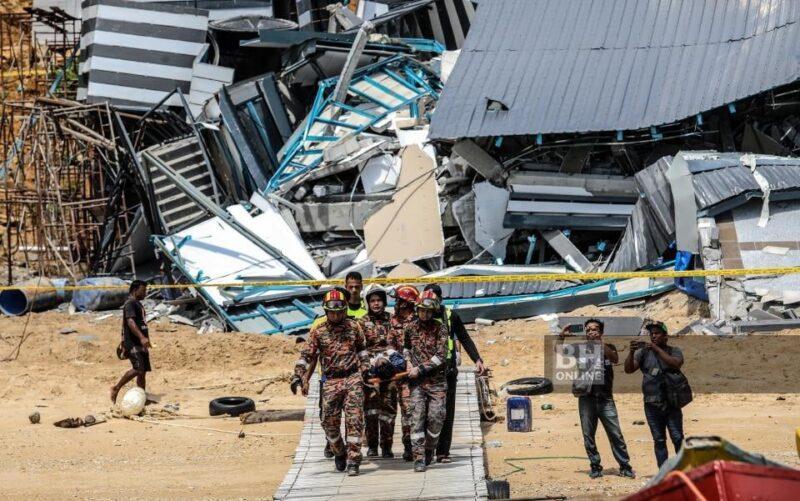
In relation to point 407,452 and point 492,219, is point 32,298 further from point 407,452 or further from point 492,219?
point 407,452

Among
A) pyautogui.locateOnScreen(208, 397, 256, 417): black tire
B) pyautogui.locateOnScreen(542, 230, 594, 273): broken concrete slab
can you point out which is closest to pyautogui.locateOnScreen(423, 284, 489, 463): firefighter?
pyautogui.locateOnScreen(208, 397, 256, 417): black tire

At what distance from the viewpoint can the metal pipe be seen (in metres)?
23.8

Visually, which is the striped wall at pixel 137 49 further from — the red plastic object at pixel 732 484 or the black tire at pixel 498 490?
the red plastic object at pixel 732 484

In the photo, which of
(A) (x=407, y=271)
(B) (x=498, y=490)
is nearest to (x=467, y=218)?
(A) (x=407, y=271)

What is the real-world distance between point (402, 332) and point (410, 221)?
429 inches

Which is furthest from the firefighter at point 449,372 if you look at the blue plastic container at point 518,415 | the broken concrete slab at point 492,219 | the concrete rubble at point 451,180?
the broken concrete slab at point 492,219

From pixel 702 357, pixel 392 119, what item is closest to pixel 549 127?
pixel 392 119

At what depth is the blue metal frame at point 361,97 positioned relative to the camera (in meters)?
25.1

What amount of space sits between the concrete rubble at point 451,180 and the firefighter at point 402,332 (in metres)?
6.86

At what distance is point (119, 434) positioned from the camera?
16.0 metres

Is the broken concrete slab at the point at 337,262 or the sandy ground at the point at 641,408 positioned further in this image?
the broken concrete slab at the point at 337,262

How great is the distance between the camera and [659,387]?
1198cm

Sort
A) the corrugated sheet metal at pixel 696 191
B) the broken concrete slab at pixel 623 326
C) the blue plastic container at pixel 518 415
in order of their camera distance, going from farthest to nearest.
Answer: the corrugated sheet metal at pixel 696 191
the broken concrete slab at pixel 623 326
the blue plastic container at pixel 518 415

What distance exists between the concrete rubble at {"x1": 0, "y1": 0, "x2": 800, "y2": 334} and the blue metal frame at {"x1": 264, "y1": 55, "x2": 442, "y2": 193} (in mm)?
51
